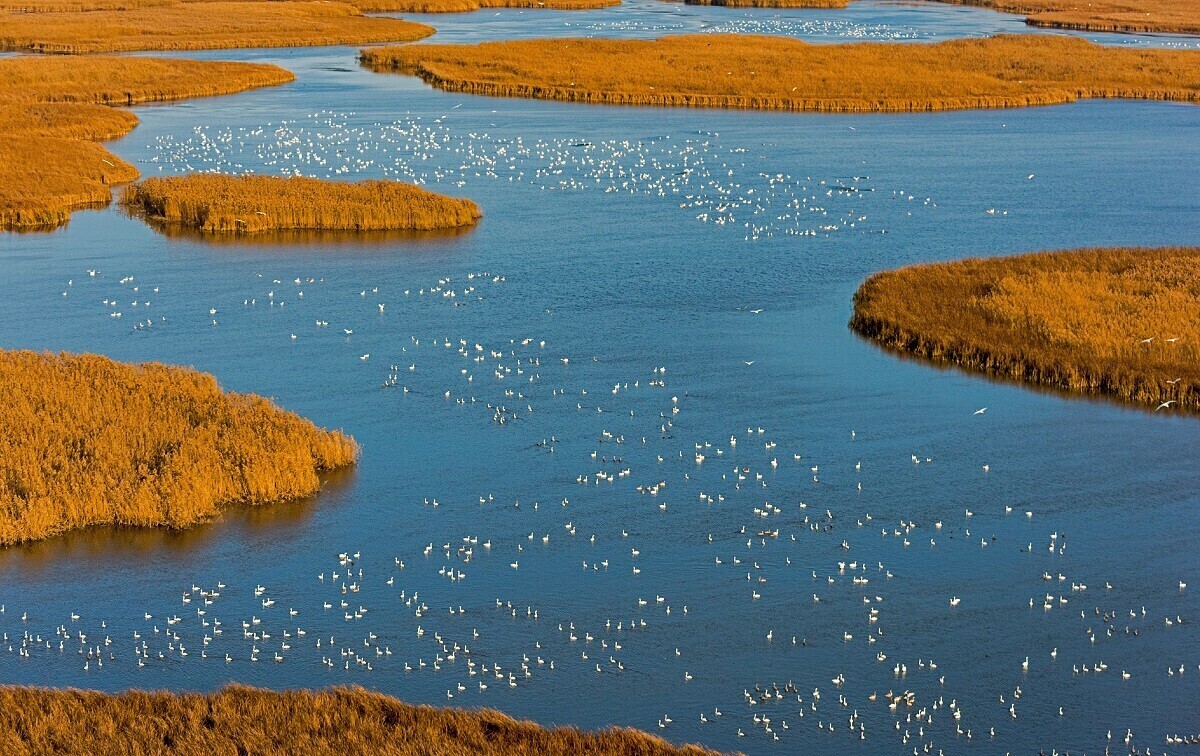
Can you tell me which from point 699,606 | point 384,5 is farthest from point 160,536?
point 384,5

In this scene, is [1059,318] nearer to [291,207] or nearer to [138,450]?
[138,450]

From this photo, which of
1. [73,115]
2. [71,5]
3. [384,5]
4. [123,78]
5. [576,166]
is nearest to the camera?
[576,166]

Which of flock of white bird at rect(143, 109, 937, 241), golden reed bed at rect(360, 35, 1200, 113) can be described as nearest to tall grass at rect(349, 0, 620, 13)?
golden reed bed at rect(360, 35, 1200, 113)

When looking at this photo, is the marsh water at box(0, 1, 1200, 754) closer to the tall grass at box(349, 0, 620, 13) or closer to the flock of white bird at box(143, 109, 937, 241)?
the flock of white bird at box(143, 109, 937, 241)

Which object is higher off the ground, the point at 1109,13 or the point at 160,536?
the point at 1109,13

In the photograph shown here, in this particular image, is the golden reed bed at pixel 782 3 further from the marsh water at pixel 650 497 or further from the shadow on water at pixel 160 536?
the shadow on water at pixel 160 536

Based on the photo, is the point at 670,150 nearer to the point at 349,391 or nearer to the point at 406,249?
the point at 406,249

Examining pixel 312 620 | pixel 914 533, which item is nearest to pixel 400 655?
pixel 312 620
